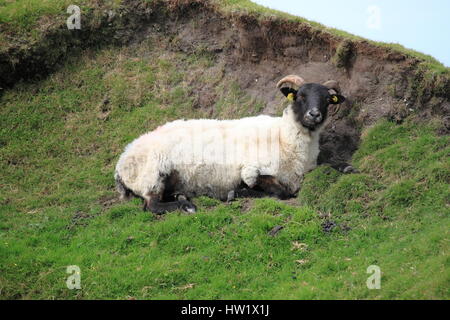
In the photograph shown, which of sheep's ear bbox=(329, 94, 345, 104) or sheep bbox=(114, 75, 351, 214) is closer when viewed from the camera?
sheep bbox=(114, 75, 351, 214)

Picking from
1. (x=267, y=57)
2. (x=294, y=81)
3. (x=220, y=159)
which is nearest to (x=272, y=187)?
(x=220, y=159)

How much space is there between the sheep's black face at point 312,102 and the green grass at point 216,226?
1159 millimetres

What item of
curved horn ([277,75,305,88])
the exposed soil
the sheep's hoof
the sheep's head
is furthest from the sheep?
the exposed soil

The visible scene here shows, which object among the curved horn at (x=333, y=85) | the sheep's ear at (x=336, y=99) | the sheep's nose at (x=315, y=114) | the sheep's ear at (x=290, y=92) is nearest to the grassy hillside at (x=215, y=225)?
the sheep's ear at (x=336, y=99)

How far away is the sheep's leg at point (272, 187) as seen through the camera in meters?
14.6

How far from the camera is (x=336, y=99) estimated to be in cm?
1527

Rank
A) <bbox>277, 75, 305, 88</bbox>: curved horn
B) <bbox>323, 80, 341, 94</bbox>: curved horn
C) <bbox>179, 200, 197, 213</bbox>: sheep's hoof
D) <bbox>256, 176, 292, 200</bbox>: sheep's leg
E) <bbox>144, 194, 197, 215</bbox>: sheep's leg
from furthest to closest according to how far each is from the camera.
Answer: <bbox>277, 75, 305, 88</bbox>: curved horn < <bbox>323, 80, 341, 94</bbox>: curved horn < <bbox>256, 176, 292, 200</bbox>: sheep's leg < <bbox>144, 194, 197, 215</bbox>: sheep's leg < <bbox>179, 200, 197, 213</bbox>: sheep's hoof

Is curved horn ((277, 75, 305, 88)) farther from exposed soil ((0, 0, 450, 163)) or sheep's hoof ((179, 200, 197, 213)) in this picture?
sheep's hoof ((179, 200, 197, 213))

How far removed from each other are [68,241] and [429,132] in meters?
8.48

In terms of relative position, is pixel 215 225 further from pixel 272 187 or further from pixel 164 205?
pixel 272 187

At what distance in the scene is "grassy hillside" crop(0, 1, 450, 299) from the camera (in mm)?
11156

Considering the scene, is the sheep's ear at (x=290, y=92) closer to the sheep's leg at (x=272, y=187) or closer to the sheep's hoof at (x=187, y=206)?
the sheep's leg at (x=272, y=187)
